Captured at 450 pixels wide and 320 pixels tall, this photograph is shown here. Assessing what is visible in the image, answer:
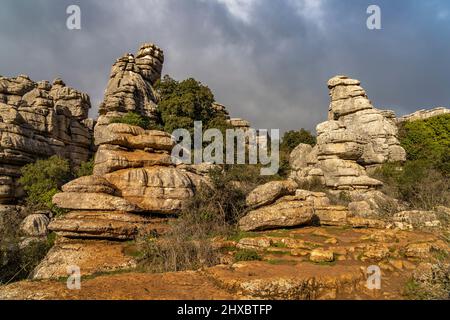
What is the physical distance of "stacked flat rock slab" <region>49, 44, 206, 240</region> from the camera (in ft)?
37.2

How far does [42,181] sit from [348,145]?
2314 cm

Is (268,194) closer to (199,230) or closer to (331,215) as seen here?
(331,215)

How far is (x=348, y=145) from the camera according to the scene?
75.8 ft

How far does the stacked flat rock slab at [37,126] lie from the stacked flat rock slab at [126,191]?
1245 cm

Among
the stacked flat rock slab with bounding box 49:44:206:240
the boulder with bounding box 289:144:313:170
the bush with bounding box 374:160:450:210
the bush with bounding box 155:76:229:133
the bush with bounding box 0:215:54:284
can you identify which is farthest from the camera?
the bush with bounding box 155:76:229:133

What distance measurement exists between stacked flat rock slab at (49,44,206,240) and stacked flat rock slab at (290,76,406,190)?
11947 mm

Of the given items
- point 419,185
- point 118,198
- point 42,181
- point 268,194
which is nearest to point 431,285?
point 268,194

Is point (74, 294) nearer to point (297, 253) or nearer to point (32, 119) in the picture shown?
point (297, 253)

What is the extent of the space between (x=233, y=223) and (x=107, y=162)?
6.54 meters

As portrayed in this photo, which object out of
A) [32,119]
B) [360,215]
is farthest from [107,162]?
[32,119]

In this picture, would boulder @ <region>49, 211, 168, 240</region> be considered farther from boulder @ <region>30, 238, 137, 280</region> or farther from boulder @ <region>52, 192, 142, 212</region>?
boulder @ <region>30, 238, 137, 280</region>

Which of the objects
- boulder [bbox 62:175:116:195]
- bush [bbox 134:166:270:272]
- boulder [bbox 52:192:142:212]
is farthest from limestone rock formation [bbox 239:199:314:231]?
boulder [bbox 62:175:116:195]

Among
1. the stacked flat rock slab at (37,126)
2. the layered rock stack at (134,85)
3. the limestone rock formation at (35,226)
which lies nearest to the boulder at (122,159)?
the limestone rock formation at (35,226)

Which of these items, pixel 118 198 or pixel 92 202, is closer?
pixel 92 202
